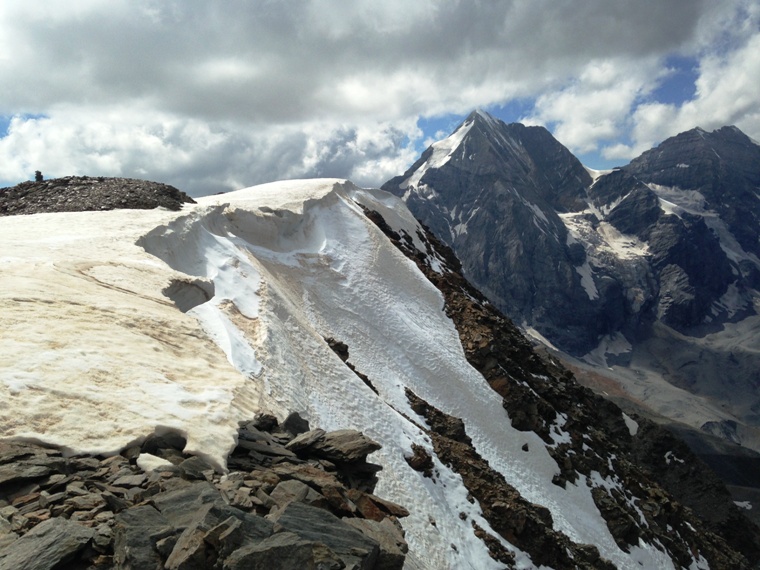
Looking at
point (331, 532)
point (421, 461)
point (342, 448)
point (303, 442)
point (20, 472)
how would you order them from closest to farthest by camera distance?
1. point (331, 532)
2. point (20, 472)
3. point (303, 442)
4. point (342, 448)
5. point (421, 461)

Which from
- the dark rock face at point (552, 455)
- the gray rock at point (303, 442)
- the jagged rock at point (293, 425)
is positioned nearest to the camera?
the gray rock at point (303, 442)

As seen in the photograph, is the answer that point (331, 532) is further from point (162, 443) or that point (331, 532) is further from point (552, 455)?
point (552, 455)

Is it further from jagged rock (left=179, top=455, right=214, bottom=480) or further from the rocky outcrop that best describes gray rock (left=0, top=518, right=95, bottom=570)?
jagged rock (left=179, top=455, right=214, bottom=480)

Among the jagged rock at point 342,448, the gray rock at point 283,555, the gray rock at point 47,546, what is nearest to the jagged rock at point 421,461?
the jagged rock at point 342,448

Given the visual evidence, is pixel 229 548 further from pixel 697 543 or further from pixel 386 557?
pixel 697 543

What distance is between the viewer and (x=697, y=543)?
42.9 metres

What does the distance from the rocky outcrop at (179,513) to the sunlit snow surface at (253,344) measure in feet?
2.67

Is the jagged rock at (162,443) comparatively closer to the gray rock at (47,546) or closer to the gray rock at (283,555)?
the gray rock at (47,546)

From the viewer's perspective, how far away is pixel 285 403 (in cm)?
1912

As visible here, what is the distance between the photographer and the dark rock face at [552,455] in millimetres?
25641

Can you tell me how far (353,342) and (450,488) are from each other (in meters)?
13.6

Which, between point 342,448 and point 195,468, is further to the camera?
point 342,448

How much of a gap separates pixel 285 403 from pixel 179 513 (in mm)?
12471

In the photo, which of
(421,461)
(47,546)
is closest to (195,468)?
(47,546)
